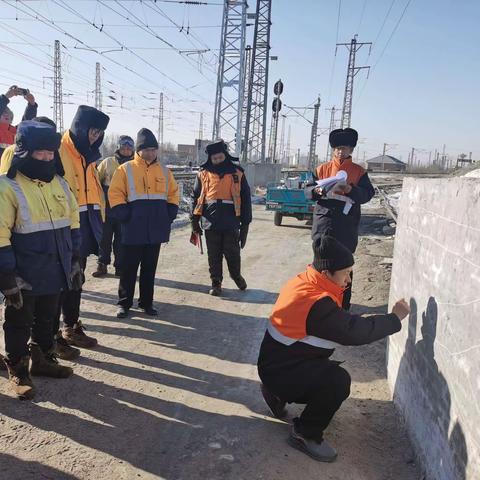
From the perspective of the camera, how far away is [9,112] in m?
5.79

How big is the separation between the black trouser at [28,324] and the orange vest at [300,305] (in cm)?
175

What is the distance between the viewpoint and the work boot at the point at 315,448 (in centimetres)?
280

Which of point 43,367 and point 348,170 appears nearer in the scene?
point 43,367

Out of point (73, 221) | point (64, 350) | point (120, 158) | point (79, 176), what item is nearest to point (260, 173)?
point (120, 158)

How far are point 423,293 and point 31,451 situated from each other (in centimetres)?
252

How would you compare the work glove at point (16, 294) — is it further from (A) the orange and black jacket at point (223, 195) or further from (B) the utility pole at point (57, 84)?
(B) the utility pole at point (57, 84)

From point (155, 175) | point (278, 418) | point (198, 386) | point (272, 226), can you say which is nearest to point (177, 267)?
point (155, 175)

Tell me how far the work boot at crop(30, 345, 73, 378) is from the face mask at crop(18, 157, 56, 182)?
134 centimetres

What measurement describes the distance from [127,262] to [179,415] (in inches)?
88.6

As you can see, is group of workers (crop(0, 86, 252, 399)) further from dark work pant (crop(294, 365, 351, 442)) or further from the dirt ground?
dark work pant (crop(294, 365, 351, 442))

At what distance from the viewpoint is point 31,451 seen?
2.73 m

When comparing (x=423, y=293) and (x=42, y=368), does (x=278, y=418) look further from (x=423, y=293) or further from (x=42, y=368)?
(x=42, y=368)

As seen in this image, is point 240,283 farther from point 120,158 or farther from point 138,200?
point 120,158

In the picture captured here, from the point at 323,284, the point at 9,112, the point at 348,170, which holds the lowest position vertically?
the point at 323,284
